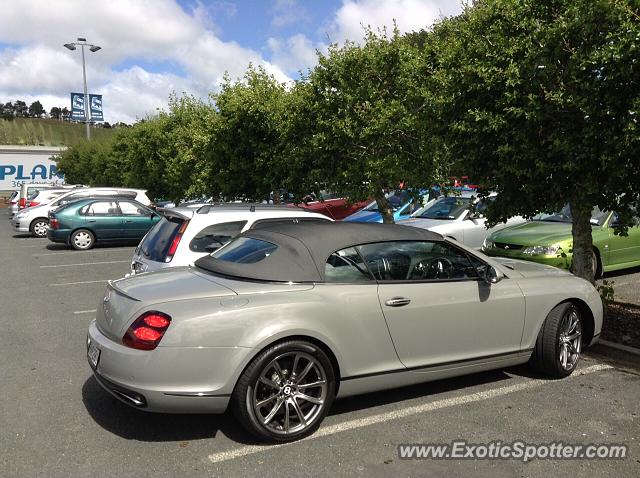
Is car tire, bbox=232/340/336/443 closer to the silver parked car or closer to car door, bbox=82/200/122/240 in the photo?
the silver parked car

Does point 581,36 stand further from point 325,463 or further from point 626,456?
point 325,463

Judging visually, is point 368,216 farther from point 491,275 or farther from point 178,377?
point 178,377

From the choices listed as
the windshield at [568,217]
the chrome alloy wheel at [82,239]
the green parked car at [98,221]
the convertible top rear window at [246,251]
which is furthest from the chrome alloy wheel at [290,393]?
the chrome alloy wheel at [82,239]

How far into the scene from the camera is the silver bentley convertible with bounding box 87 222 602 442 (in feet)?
11.8

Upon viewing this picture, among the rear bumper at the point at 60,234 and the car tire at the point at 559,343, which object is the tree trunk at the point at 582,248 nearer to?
Result: the car tire at the point at 559,343

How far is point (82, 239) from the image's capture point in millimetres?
15648

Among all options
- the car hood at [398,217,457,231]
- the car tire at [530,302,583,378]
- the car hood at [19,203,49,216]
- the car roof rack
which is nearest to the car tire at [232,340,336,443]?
the car tire at [530,302,583,378]

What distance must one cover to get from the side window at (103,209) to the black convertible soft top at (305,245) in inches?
489

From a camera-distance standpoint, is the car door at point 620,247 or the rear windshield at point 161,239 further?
the car door at point 620,247

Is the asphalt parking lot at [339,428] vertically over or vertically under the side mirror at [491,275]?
under

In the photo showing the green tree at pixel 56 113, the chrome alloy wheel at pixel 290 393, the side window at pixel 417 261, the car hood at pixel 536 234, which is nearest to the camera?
the chrome alloy wheel at pixel 290 393

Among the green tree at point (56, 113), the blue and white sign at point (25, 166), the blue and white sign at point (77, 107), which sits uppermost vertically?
the green tree at point (56, 113)

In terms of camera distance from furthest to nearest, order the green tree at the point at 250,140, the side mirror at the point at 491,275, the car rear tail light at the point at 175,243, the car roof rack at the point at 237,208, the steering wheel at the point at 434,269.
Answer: the green tree at the point at 250,140
the car roof rack at the point at 237,208
the car rear tail light at the point at 175,243
the side mirror at the point at 491,275
the steering wheel at the point at 434,269

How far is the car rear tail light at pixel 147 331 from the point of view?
11.8 feet
